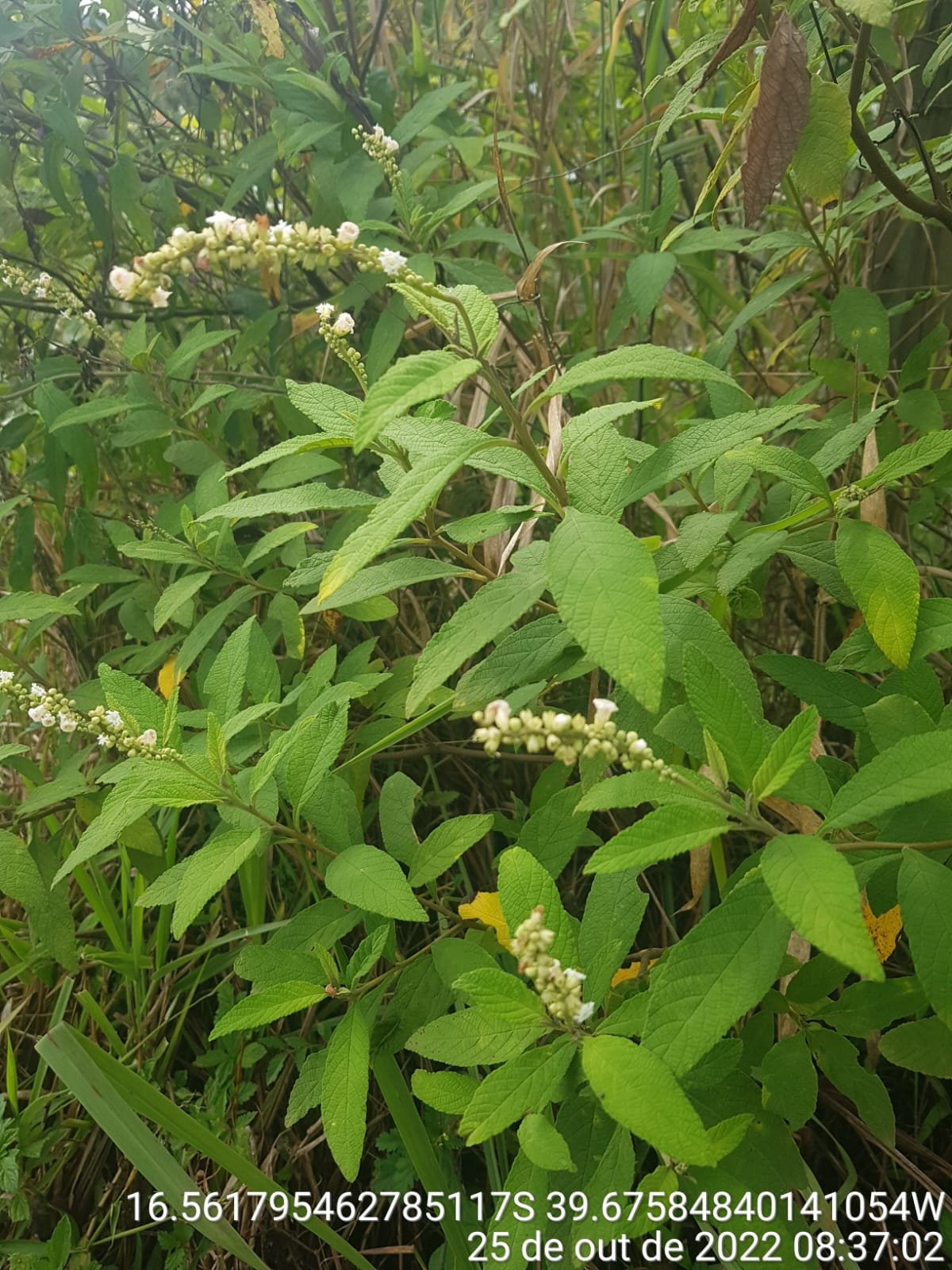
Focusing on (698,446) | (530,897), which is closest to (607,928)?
(530,897)

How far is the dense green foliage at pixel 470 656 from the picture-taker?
943mm

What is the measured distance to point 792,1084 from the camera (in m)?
1.07

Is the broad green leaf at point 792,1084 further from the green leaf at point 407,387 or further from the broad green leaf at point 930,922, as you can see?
the green leaf at point 407,387

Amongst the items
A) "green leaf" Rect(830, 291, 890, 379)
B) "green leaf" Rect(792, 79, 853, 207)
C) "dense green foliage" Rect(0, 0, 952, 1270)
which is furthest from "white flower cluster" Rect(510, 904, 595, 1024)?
"green leaf" Rect(830, 291, 890, 379)

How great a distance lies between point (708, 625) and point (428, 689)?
0.33 metres

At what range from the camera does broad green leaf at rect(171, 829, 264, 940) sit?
110 centimetres

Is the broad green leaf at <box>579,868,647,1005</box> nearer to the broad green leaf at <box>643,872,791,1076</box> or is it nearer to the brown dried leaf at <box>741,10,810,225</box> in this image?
the broad green leaf at <box>643,872,791,1076</box>

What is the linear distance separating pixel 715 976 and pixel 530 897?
234 mm

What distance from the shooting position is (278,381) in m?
2.07

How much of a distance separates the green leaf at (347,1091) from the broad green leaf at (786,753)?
1.97ft

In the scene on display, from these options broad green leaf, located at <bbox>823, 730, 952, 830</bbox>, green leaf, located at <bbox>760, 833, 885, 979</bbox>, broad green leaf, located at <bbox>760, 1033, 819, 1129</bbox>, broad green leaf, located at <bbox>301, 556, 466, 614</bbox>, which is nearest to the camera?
green leaf, located at <bbox>760, 833, 885, 979</bbox>

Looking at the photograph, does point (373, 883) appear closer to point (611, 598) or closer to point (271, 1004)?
point (271, 1004)

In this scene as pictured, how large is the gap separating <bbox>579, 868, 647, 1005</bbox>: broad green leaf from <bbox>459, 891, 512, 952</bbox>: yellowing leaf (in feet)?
0.55

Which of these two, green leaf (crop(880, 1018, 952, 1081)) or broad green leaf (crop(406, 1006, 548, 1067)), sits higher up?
broad green leaf (crop(406, 1006, 548, 1067))
